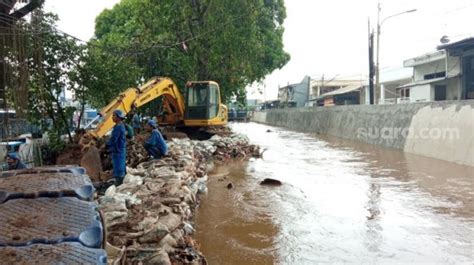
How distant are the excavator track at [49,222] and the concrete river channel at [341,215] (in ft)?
11.2

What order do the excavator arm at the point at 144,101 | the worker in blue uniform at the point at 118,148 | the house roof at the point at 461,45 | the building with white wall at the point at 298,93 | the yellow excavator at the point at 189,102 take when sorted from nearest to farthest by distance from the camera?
the worker in blue uniform at the point at 118,148, the excavator arm at the point at 144,101, the yellow excavator at the point at 189,102, the house roof at the point at 461,45, the building with white wall at the point at 298,93

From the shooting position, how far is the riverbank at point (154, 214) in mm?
4723

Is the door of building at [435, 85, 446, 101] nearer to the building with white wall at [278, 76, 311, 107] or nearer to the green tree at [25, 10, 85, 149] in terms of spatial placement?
the green tree at [25, 10, 85, 149]

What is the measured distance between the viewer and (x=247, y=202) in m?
8.72

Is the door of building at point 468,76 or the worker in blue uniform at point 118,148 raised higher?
the door of building at point 468,76

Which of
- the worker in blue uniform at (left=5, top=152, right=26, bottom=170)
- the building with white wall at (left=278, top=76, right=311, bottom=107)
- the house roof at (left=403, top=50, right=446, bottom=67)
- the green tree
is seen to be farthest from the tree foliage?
the building with white wall at (left=278, top=76, right=311, bottom=107)

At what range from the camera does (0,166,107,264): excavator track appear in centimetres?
195

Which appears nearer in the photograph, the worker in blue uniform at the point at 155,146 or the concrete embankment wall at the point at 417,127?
the worker in blue uniform at the point at 155,146

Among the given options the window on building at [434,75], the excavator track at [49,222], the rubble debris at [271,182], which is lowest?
the rubble debris at [271,182]

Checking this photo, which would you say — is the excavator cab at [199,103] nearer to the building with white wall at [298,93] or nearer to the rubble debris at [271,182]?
the rubble debris at [271,182]

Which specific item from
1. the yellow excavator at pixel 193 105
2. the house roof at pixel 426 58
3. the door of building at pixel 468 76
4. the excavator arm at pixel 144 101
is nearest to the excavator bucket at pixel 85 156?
the excavator arm at pixel 144 101

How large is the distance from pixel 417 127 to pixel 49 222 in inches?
608

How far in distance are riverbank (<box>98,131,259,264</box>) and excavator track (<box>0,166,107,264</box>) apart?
19.4 inches

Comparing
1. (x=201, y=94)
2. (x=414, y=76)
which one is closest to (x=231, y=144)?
(x=201, y=94)
